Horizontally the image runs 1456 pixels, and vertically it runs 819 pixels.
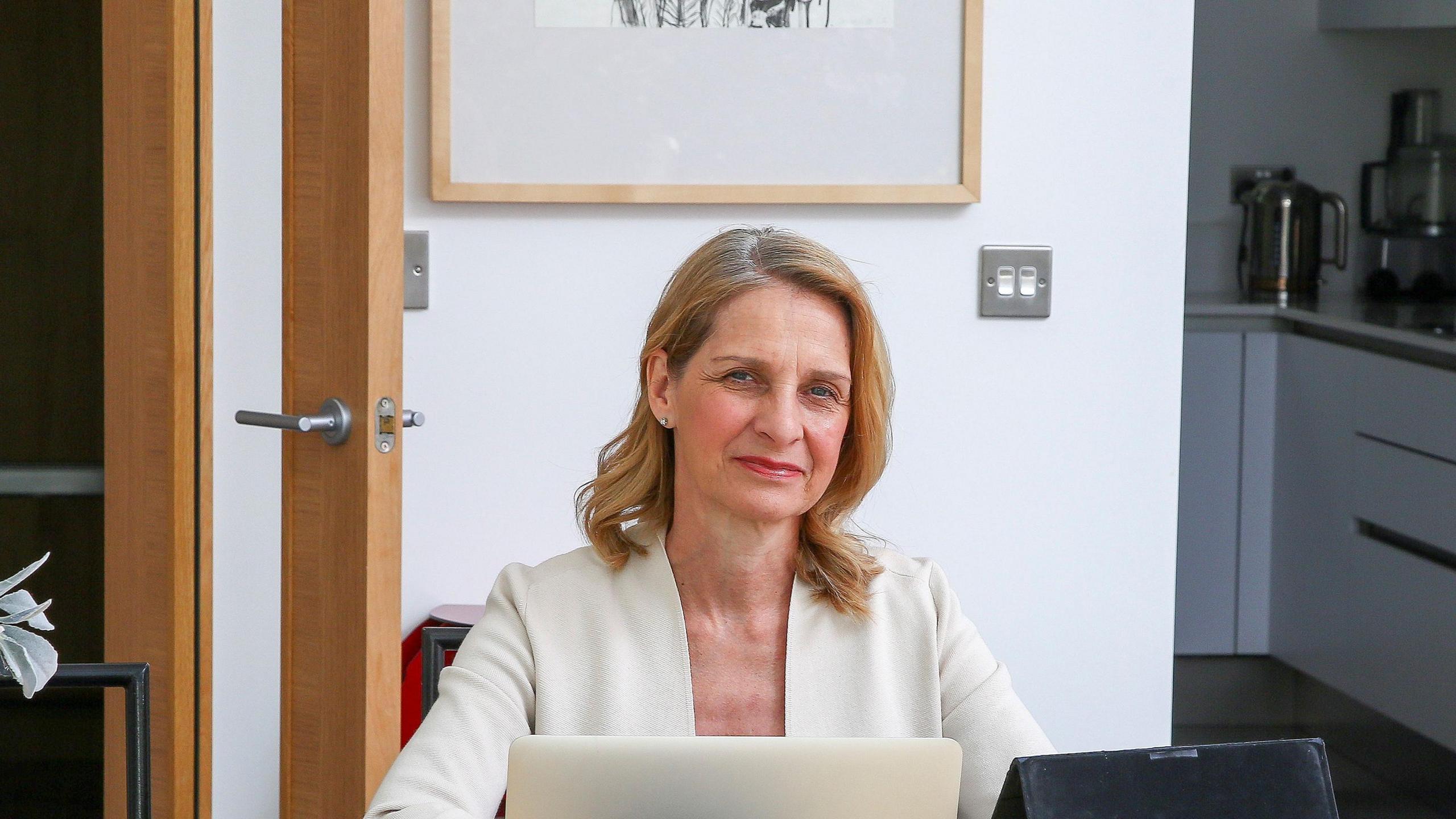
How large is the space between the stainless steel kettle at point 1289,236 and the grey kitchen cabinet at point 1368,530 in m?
0.44

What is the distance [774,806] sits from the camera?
958 mm

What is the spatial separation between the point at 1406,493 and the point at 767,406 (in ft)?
7.19

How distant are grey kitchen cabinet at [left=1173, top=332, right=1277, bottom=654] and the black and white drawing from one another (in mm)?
1584

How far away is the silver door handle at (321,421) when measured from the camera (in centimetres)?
160

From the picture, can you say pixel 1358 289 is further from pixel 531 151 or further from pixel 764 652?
pixel 764 652

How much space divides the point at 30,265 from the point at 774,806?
139 cm

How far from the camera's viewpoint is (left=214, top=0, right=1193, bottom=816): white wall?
83.7 inches

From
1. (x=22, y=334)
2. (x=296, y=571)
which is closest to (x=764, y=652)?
(x=296, y=571)

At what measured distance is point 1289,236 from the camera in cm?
372

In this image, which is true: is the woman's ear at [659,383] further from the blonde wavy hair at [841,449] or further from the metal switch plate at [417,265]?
the metal switch plate at [417,265]

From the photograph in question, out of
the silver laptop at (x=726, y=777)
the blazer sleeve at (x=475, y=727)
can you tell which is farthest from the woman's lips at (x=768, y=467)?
the silver laptop at (x=726, y=777)

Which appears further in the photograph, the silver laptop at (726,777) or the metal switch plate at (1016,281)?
the metal switch plate at (1016,281)

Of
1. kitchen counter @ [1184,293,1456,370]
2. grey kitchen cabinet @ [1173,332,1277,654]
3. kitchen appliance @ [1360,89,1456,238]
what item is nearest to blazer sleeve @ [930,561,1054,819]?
kitchen counter @ [1184,293,1456,370]

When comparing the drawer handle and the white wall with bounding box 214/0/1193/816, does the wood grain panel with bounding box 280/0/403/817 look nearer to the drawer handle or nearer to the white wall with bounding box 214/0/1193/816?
the white wall with bounding box 214/0/1193/816
